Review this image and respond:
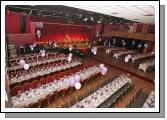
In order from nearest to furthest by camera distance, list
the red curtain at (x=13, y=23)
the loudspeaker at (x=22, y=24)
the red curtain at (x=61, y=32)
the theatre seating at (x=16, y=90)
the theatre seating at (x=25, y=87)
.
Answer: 1. the theatre seating at (x=16, y=90)
2. the theatre seating at (x=25, y=87)
3. the red curtain at (x=13, y=23)
4. the loudspeaker at (x=22, y=24)
5. the red curtain at (x=61, y=32)

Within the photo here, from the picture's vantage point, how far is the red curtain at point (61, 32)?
66.8 ft

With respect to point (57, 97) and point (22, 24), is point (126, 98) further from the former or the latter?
point (22, 24)

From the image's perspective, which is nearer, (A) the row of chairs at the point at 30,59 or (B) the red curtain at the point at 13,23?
(A) the row of chairs at the point at 30,59

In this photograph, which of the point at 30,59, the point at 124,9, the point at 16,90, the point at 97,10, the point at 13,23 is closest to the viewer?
the point at 124,9

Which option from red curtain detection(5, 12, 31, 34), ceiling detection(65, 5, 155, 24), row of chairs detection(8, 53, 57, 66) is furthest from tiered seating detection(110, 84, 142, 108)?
red curtain detection(5, 12, 31, 34)

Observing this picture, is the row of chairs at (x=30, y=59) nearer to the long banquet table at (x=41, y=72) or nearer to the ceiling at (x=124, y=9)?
the long banquet table at (x=41, y=72)

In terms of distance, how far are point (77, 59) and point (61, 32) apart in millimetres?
5372

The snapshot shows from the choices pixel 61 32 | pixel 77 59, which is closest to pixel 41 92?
pixel 77 59

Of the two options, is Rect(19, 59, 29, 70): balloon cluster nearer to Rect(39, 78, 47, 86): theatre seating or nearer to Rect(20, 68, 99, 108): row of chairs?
Rect(20, 68, 99, 108): row of chairs

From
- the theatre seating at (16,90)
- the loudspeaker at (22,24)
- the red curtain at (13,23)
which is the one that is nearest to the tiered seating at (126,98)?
the theatre seating at (16,90)

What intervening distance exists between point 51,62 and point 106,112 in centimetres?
965

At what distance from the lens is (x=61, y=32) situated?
2211 cm

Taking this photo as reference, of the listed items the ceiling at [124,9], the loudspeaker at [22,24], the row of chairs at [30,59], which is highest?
the loudspeaker at [22,24]

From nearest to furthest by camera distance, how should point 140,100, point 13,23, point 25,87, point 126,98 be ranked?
point 25,87, point 140,100, point 126,98, point 13,23
